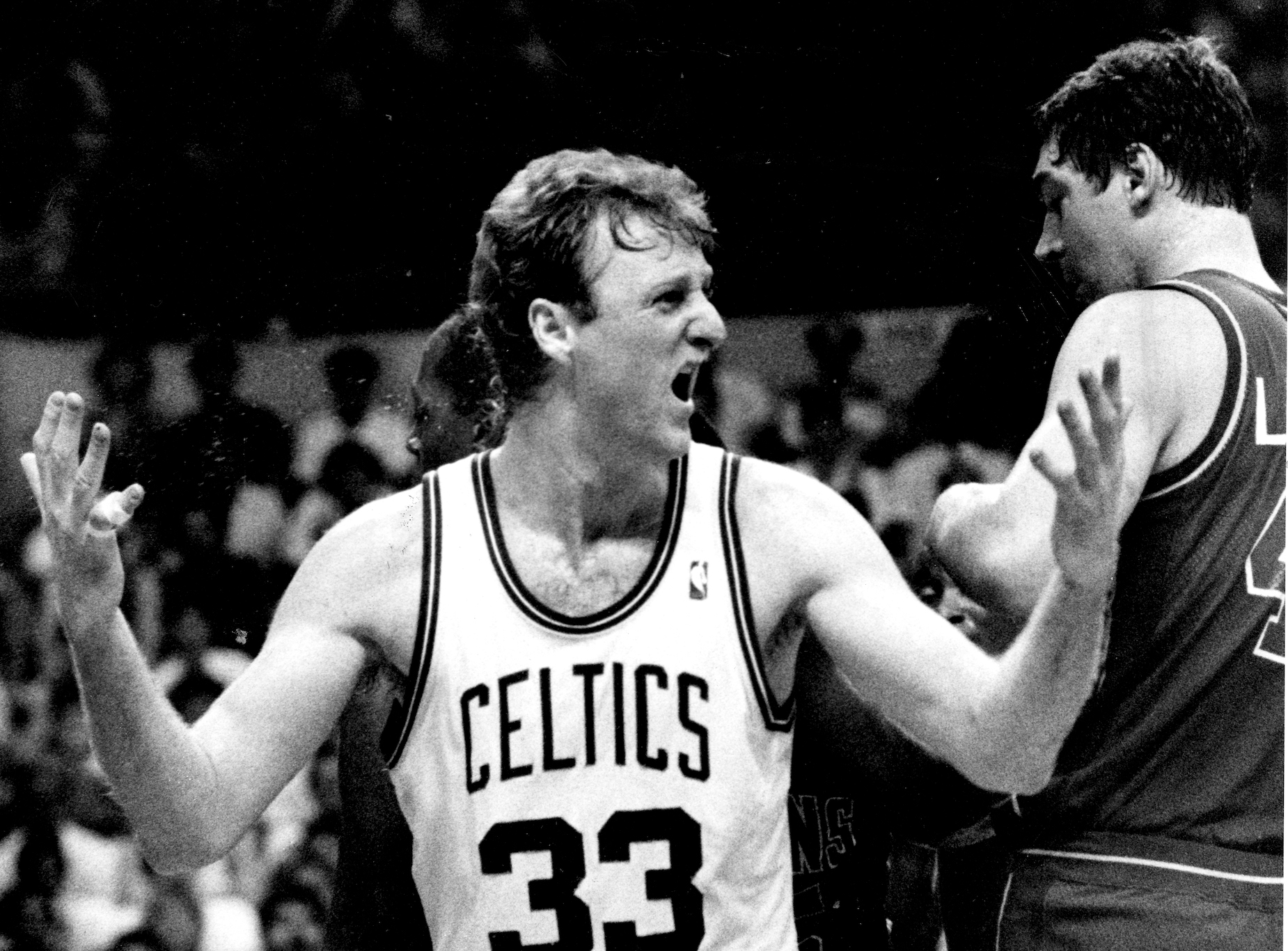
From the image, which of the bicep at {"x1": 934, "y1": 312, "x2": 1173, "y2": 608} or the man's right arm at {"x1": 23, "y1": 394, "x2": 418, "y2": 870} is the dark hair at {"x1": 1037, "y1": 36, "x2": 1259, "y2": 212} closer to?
the bicep at {"x1": 934, "y1": 312, "x2": 1173, "y2": 608}

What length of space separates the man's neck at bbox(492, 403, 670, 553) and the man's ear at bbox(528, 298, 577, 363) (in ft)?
0.20

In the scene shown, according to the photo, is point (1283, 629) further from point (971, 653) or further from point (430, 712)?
point (430, 712)

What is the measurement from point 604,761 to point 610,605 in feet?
0.53

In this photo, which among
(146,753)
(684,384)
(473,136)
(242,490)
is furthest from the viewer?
(242,490)

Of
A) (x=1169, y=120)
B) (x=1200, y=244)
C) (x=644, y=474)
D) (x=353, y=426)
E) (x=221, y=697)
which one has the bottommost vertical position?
(x=221, y=697)

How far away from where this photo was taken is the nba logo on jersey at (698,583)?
1438mm

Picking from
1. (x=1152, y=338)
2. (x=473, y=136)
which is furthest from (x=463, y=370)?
(x=1152, y=338)

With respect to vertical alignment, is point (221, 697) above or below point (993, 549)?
below

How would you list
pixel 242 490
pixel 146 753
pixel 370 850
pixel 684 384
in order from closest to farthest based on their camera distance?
pixel 146 753 → pixel 684 384 → pixel 370 850 → pixel 242 490

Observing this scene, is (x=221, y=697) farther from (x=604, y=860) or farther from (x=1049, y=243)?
(x=1049, y=243)

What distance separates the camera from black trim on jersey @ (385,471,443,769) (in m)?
1.44

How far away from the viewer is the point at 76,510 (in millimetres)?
1177

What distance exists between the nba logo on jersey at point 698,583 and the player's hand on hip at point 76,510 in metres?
0.55

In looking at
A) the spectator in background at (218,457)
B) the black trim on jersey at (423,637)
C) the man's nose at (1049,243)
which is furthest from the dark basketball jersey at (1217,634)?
the spectator in background at (218,457)
